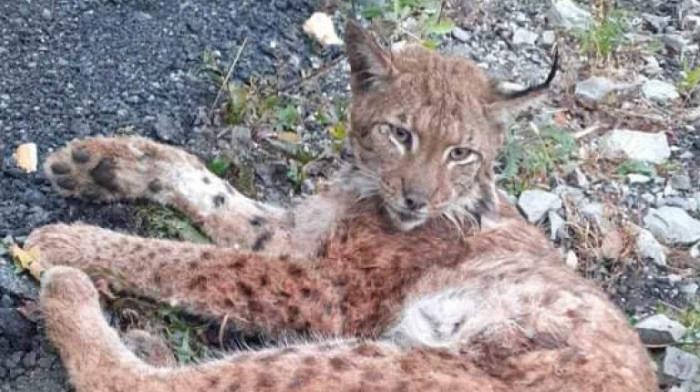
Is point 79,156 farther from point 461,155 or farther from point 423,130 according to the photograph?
point 461,155

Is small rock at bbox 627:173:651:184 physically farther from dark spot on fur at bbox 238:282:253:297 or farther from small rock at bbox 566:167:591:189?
dark spot on fur at bbox 238:282:253:297

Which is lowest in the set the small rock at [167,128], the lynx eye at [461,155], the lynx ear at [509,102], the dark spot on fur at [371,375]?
the small rock at [167,128]

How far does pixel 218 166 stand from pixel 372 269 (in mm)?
1023

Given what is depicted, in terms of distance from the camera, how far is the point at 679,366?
519cm

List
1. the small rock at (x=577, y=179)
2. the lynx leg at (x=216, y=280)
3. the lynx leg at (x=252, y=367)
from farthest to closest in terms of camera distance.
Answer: the small rock at (x=577, y=179) < the lynx leg at (x=216, y=280) < the lynx leg at (x=252, y=367)

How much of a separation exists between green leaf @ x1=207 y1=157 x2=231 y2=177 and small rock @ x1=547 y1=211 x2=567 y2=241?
140 centimetres

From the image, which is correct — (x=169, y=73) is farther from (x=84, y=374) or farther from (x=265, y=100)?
(x=84, y=374)

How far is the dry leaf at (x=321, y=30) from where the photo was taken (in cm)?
630

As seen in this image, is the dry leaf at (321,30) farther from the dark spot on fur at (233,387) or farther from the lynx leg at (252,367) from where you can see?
the dark spot on fur at (233,387)

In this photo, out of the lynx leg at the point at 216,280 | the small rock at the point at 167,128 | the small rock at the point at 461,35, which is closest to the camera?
the lynx leg at the point at 216,280

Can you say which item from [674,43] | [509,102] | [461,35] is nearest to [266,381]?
[509,102]

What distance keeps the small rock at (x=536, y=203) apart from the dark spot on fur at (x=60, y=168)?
196cm

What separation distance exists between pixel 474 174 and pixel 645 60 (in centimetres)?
239

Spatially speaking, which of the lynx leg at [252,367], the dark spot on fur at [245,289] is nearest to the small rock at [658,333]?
the lynx leg at [252,367]
